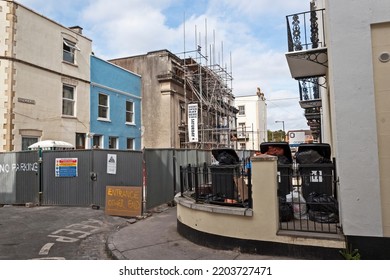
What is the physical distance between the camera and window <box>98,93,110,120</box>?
57.8 ft

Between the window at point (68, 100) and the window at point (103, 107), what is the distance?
2035 millimetres

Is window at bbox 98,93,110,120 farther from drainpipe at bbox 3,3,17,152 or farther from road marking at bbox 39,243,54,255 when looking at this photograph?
road marking at bbox 39,243,54,255

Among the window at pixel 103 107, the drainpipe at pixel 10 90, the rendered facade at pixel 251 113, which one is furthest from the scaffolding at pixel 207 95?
the rendered facade at pixel 251 113

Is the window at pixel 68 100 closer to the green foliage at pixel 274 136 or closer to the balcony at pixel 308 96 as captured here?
the balcony at pixel 308 96

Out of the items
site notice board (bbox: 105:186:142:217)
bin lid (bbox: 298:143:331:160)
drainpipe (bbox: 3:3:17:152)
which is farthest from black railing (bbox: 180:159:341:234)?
drainpipe (bbox: 3:3:17:152)

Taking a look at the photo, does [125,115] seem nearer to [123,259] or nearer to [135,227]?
[135,227]

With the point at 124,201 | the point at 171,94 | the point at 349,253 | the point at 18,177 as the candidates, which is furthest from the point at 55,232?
the point at 171,94

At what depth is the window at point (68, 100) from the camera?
50.0ft

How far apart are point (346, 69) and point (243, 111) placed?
50.0 meters

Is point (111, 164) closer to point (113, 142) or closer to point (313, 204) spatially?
point (313, 204)

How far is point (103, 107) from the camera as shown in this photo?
58.3ft

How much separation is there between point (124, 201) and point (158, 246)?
3513 millimetres

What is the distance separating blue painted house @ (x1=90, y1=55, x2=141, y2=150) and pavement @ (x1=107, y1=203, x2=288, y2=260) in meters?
10.3

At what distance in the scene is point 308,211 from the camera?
5.78 metres
